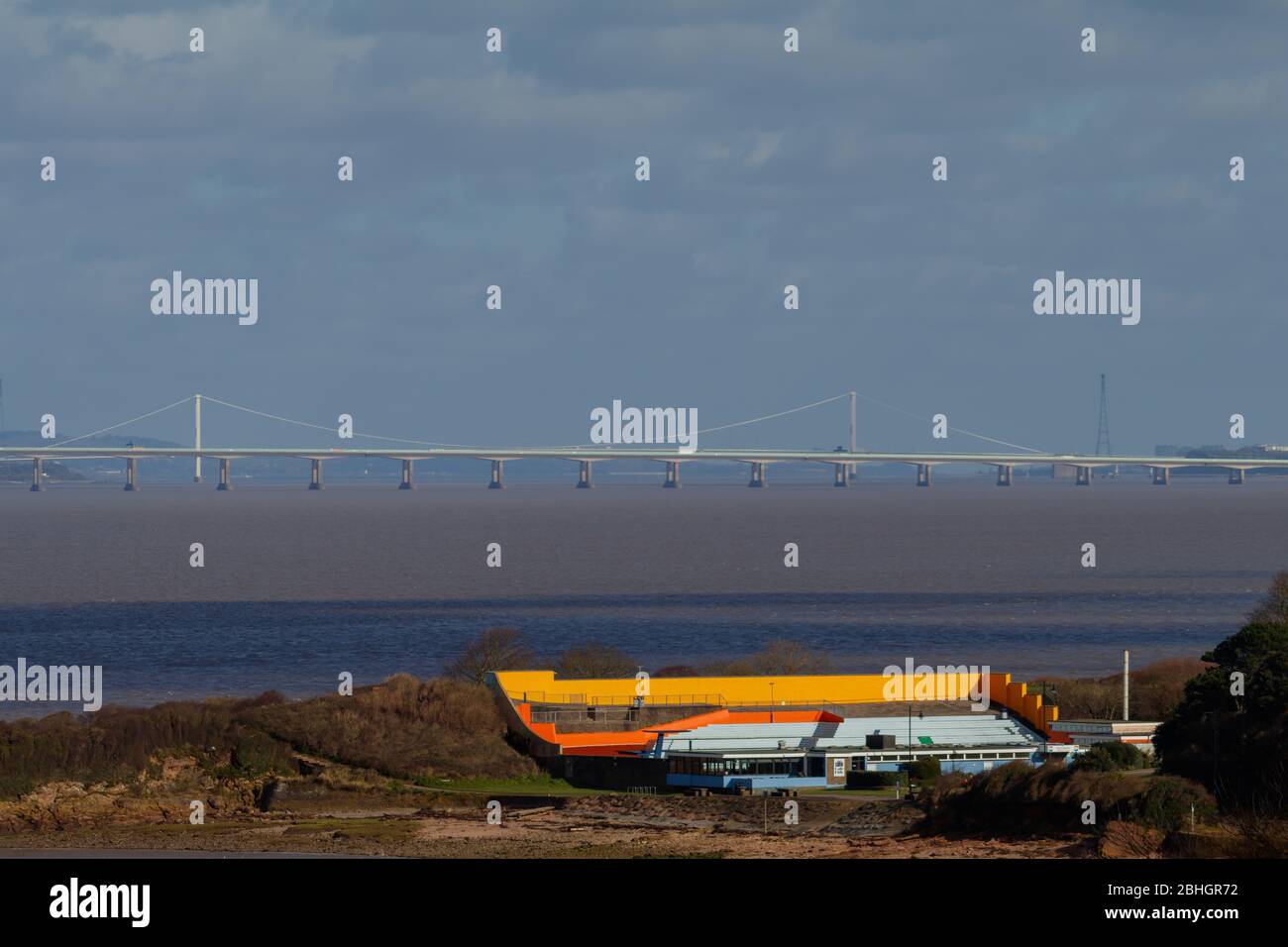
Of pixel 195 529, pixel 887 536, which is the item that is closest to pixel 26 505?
pixel 195 529

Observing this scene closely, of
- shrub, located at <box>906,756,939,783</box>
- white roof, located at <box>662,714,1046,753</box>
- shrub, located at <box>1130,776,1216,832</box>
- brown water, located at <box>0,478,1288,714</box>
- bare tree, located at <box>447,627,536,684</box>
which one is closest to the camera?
shrub, located at <box>1130,776,1216,832</box>

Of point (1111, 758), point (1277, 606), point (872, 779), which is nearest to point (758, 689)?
point (872, 779)

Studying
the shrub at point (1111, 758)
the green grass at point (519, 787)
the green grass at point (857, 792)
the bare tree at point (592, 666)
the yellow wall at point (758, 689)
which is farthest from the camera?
the bare tree at point (592, 666)

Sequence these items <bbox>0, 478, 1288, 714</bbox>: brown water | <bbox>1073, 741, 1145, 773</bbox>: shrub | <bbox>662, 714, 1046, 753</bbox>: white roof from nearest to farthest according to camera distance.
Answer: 1. <bbox>1073, 741, 1145, 773</bbox>: shrub
2. <bbox>662, 714, 1046, 753</bbox>: white roof
3. <bbox>0, 478, 1288, 714</bbox>: brown water

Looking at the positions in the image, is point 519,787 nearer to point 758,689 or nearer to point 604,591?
point 758,689

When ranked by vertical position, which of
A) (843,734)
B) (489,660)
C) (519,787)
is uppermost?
(489,660)

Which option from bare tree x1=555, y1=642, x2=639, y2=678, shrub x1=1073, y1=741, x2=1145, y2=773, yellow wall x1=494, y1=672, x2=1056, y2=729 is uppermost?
bare tree x1=555, y1=642, x2=639, y2=678

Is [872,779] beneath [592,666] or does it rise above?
beneath

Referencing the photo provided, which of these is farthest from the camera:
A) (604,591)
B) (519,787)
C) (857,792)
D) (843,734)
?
(604,591)

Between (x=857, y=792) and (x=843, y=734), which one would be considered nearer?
(x=857, y=792)

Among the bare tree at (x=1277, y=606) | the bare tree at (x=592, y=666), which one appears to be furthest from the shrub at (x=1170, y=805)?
the bare tree at (x=592, y=666)

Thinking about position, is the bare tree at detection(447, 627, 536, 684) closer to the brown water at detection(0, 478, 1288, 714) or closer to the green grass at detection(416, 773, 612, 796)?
the brown water at detection(0, 478, 1288, 714)

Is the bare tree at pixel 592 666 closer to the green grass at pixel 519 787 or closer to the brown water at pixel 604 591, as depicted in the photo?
the brown water at pixel 604 591

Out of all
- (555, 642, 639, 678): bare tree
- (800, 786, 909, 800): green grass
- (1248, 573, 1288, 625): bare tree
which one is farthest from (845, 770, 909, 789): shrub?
(1248, 573, 1288, 625): bare tree
